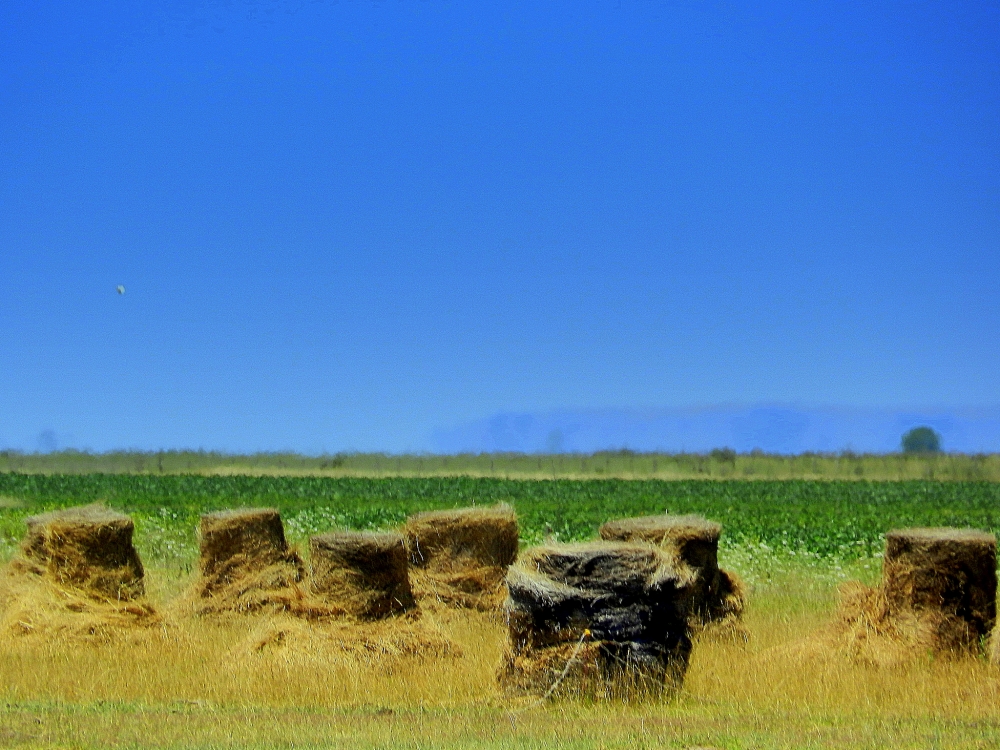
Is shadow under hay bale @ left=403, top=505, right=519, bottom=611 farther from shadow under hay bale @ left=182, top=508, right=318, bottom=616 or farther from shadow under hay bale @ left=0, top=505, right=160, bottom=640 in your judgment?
shadow under hay bale @ left=0, top=505, right=160, bottom=640

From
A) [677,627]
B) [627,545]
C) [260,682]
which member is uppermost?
[627,545]

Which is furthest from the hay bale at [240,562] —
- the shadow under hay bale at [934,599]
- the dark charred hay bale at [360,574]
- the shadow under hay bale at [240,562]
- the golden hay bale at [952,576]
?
the golden hay bale at [952,576]

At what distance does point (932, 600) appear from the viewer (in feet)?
39.4

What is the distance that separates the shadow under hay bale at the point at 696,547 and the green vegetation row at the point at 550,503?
7666 millimetres

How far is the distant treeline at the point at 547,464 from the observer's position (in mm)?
64500

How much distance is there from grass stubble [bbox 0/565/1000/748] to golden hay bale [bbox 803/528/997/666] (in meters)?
0.29

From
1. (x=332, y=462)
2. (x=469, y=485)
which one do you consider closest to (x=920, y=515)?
(x=469, y=485)

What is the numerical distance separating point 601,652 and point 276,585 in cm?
625

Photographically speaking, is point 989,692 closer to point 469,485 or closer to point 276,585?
point 276,585

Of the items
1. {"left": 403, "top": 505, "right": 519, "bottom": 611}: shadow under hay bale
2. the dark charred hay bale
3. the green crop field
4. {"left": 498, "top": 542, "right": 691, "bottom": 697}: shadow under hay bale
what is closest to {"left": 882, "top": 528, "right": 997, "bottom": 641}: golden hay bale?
the green crop field

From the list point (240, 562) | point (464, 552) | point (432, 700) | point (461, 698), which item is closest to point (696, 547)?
point (464, 552)

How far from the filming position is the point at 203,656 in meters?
12.4

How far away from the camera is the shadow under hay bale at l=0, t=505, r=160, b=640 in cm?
1342

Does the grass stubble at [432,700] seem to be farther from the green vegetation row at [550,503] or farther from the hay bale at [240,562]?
the green vegetation row at [550,503]
